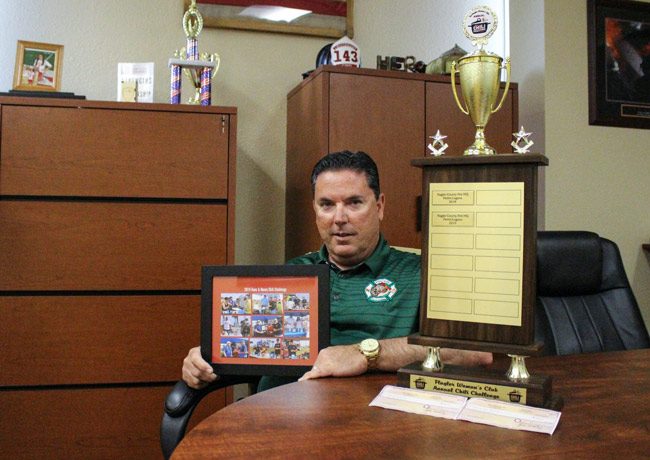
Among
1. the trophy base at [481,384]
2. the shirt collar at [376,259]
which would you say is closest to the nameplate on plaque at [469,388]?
the trophy base at [481,384]

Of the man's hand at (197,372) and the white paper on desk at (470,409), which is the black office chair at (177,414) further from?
the white paper on desk at (470,409)

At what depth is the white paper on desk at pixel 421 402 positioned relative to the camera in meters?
0.84

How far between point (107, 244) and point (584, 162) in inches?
83.8

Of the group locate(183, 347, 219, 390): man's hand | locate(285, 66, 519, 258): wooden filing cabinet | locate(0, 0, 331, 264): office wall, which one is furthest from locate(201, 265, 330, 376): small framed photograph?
locate(0, 0, 331, 264): office wall

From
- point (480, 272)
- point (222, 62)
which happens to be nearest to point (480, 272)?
point (480, 272)

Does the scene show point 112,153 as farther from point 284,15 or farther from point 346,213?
point 284,15

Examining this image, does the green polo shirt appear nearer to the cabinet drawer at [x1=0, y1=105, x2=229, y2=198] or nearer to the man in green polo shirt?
the man in green polo shirt

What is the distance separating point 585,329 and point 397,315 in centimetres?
63

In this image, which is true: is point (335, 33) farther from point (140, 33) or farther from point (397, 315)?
point (397, 315)

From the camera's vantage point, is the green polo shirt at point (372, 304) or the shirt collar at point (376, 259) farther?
the shirt collar at point (376, 259)

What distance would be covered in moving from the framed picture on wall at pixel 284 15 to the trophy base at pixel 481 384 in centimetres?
218

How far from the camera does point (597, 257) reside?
180 centimetres

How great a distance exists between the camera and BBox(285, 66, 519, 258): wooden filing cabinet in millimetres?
2324

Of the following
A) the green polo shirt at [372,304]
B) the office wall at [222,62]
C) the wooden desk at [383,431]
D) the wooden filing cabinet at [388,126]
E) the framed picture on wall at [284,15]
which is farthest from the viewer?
the framed picture on wall at [284,15]
